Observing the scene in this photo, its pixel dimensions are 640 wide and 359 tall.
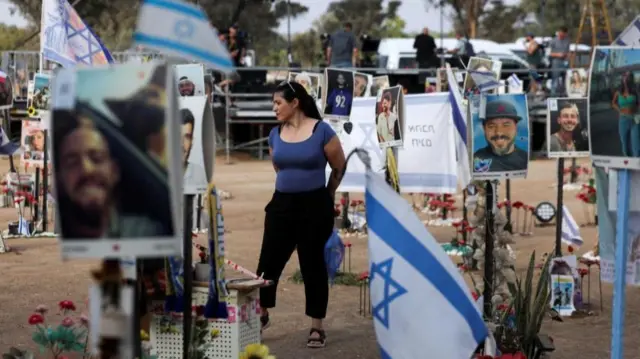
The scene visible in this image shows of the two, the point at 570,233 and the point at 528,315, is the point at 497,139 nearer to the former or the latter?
the point at 528,315

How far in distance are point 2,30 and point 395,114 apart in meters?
42.1

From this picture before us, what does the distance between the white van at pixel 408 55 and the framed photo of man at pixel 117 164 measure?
2333 cm

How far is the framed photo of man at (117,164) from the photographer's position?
3947mm

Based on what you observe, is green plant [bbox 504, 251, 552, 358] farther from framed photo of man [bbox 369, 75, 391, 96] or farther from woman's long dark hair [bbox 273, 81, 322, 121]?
framed photo of man [bbox 369, 75, 391, 96]

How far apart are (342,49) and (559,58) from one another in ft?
17.2

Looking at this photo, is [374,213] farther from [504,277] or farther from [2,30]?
[2,30]

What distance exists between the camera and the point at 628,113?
229 inches

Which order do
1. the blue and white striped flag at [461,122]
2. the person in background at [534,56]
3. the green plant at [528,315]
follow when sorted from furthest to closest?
1. the person in background at [534,56]
2. the blue and white striped flag at [461,122]
3. the green plant at [528,315]

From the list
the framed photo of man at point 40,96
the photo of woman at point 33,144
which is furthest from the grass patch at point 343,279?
the photo of woman at point 33,144

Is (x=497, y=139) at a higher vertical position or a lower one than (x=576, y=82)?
lower

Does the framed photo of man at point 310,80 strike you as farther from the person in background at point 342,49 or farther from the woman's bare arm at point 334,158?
the person in background at point 342,49

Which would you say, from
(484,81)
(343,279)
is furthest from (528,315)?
(343,279)

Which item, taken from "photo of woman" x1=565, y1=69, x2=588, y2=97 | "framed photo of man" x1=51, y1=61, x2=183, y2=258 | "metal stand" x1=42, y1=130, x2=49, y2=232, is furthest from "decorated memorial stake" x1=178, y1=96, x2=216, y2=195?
"photo of woman" x1=565, y1=69, x2=588, y2=97

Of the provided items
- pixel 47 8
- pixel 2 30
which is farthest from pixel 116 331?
pixel 2 30
